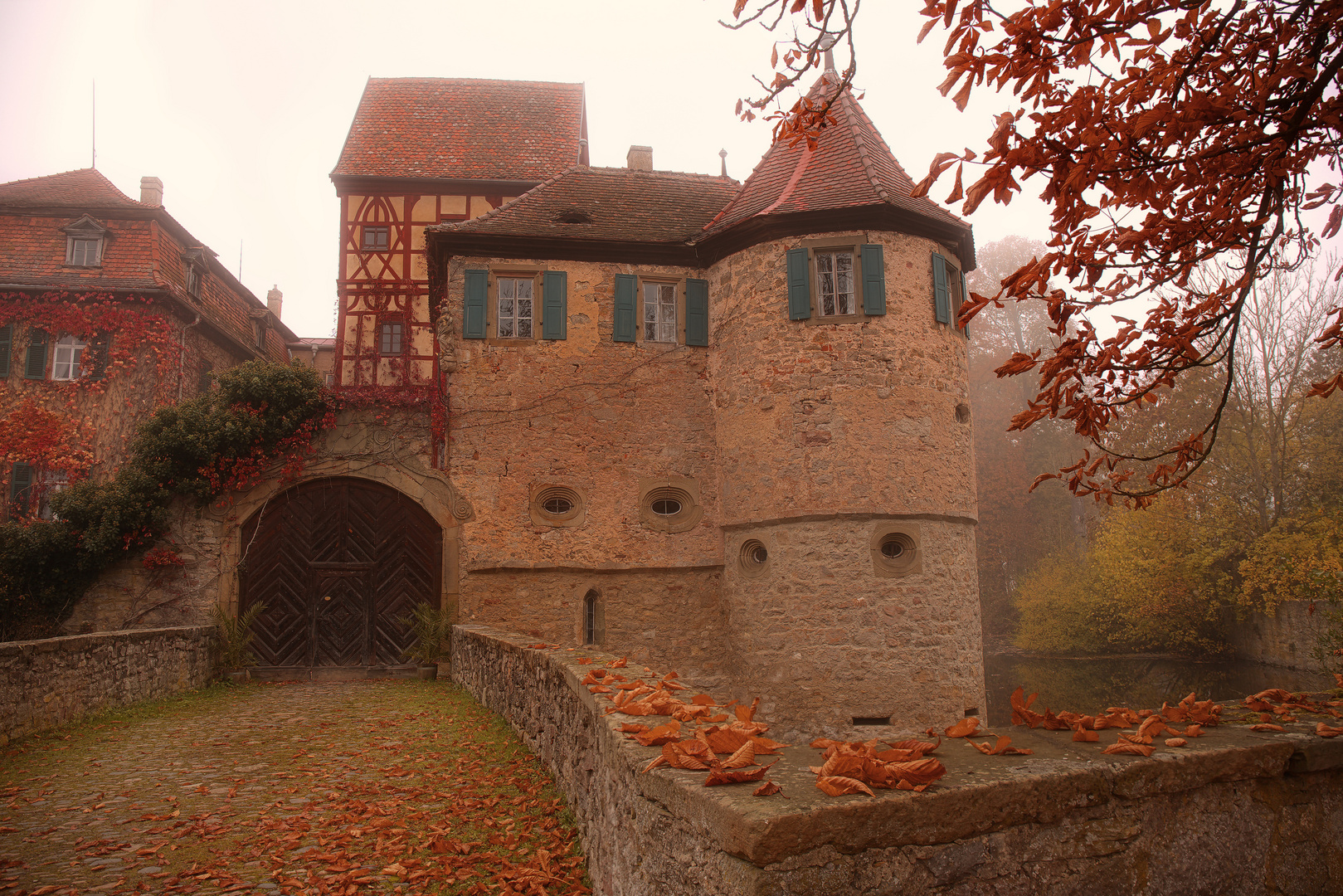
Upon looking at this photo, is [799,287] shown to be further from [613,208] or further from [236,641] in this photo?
[236,641]

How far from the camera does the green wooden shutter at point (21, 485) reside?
15.1 m

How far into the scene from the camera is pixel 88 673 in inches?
301

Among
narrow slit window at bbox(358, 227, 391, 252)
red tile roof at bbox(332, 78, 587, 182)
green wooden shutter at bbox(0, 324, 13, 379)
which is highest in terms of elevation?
red tile roof at bbox(332, 78, 587, 182)

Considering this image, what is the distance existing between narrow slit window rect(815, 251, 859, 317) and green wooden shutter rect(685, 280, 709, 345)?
185cm

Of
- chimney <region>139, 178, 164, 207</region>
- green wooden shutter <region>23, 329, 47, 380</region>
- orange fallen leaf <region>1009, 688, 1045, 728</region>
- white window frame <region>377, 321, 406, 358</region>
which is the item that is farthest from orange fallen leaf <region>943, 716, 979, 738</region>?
chimney <region>139, 178, 164, 207</region>

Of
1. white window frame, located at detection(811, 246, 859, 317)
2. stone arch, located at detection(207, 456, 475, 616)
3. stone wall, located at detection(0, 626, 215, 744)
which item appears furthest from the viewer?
stone arch, located at detection(207, 456, 475, 616)

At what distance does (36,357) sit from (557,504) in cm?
1148

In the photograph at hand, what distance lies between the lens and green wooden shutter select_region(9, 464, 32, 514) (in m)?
15.1

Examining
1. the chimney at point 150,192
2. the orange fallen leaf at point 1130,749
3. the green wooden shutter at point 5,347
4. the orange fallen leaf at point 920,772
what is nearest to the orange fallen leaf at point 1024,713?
the orange fallen leaf at point 1130,749

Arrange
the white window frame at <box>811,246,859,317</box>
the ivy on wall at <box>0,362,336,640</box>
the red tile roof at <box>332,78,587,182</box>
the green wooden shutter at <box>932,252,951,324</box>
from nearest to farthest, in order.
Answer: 1. the white window frame at <box>811,246,859,317</box>
2. the ivy on wall at <box>0,362,336,640</box>
3. the green wooden shutter at <box>932,252,951,324</box>
4. the red tile roof at <box>332,78,587,182</box>

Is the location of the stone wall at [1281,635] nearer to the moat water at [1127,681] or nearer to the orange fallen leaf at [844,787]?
the moat water at [1127,681]

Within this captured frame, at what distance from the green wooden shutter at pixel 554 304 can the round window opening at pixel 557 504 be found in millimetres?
2269

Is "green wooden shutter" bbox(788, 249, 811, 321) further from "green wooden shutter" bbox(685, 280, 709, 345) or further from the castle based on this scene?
"green wooden shutter" bbox(685, 280, 709, 345)

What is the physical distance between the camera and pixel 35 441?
15.2 meters
